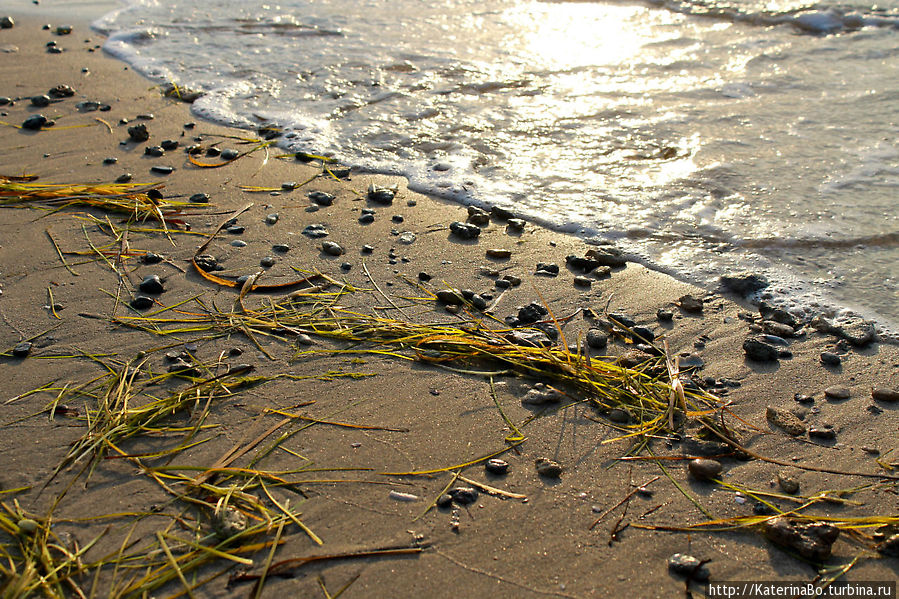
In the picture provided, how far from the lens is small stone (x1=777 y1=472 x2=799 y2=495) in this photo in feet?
7.43

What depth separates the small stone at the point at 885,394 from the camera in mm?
2684

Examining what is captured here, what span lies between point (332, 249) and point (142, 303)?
925 mm

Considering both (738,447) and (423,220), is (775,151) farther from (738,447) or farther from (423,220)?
(738,447)

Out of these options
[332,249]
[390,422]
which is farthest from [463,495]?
[332,249]

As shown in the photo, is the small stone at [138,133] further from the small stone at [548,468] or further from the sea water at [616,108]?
the small stone at [548,468]

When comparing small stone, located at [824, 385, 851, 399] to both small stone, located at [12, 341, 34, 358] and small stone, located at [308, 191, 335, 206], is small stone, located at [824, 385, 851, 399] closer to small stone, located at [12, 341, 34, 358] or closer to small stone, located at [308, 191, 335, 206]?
small stone, located at [308, 191, 335, 206]

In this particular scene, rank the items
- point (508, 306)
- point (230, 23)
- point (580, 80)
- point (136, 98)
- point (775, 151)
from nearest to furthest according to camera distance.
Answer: point (508, 306), point (775, 151), point (136, 98), point (580, 80), point (230, 23)

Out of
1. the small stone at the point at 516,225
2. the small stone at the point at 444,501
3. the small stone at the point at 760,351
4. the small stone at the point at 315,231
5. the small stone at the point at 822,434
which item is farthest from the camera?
the small stone at the point at 516,225

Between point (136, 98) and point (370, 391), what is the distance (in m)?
3.92

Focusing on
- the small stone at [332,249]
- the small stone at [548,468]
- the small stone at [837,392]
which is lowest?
the small stone at [548,468]

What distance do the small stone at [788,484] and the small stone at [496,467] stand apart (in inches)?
35.3

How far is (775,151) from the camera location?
4652 mm

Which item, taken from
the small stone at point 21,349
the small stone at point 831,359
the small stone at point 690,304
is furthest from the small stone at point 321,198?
the small stone at point 831,359

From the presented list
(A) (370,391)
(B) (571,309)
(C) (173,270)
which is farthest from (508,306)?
(C) (173,270)
